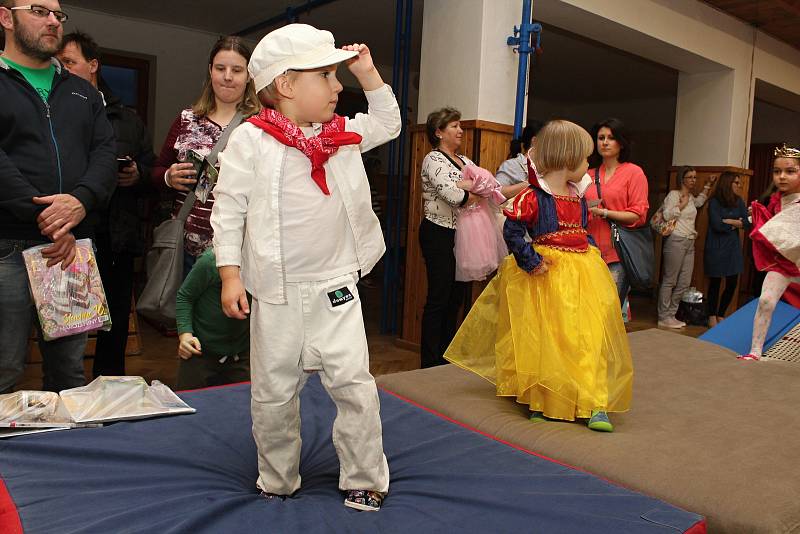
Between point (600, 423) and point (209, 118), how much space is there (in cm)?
176

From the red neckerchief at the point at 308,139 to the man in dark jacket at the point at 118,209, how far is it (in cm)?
144

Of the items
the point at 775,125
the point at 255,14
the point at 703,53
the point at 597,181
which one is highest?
the point at 255,14

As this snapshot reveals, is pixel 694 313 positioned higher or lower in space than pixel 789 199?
lower

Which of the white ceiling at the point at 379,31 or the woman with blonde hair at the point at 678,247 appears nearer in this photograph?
the woman with blonde hair at the point at 678,247

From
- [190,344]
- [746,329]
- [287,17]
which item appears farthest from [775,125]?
[190,344]

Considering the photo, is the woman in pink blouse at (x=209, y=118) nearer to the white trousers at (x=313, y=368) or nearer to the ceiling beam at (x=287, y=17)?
the white trousers at (x=313, y=368)

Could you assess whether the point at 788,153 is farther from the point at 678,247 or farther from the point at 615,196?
the point at 678,247

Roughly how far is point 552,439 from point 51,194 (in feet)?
5.91

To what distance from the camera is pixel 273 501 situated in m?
1.59

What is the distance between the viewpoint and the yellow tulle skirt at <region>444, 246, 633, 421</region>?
2.29 metres

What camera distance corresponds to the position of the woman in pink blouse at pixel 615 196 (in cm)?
356

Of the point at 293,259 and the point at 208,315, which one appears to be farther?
the point at 208,315

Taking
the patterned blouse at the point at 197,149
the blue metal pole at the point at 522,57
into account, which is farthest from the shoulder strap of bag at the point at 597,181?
the patterned blouse at the point at 197,149

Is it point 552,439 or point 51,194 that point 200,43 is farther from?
point 552,439
